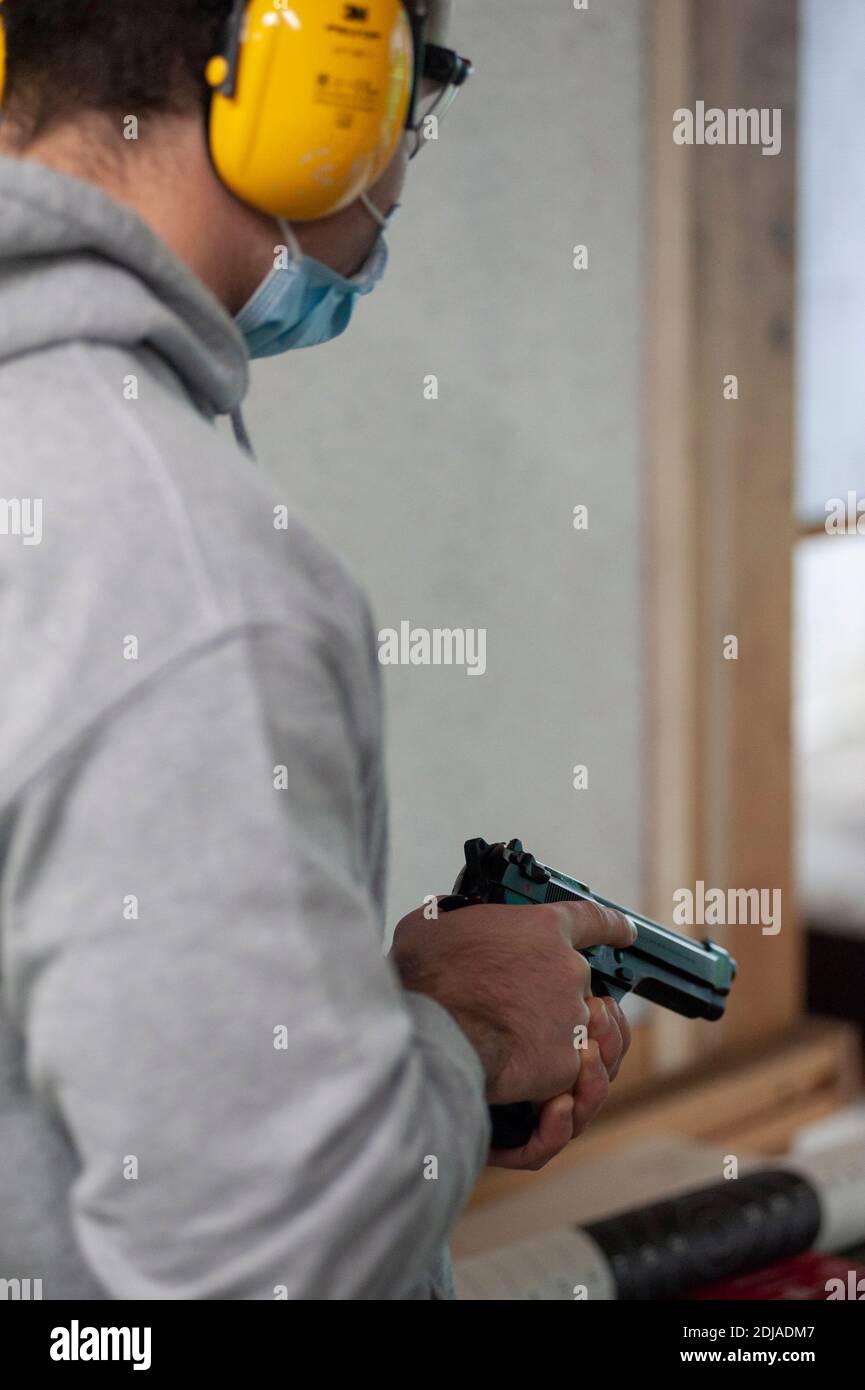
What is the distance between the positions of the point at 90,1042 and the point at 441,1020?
0.18m

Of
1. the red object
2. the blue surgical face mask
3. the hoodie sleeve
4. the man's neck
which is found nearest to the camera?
the hoodie sleeve

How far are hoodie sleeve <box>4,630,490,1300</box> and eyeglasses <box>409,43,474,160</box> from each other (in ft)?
1.45

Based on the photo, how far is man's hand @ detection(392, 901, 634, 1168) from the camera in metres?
0.61

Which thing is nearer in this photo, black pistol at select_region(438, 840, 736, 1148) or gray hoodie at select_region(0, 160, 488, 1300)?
gray hoodie at select_region(0, 160, 488, 1300)

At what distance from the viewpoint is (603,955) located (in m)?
0.77

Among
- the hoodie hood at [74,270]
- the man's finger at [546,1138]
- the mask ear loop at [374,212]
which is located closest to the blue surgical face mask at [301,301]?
the mask ear loop at [374,212]

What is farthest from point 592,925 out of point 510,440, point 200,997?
point 510,440

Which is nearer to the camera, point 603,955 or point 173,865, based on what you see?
point 173,865

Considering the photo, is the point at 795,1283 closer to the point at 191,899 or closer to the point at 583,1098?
the point at 583,1098

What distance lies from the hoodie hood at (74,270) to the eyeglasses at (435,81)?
0.85 feet

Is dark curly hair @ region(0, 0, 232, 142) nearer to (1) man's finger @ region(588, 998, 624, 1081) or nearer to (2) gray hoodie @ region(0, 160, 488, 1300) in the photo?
(2) gray hoodie @ region(0, 160, 488, 1300)

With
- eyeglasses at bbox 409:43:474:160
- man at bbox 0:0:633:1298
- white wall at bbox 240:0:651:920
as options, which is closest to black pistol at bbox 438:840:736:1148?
man at bbox 0:0:633:1298

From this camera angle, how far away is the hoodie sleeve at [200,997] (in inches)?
17.3

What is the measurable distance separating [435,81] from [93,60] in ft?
0.77
